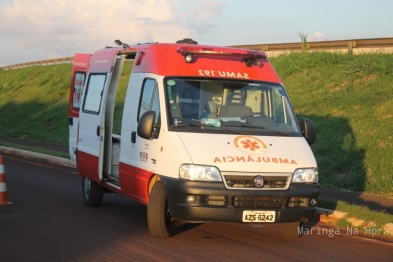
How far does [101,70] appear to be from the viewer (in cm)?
1112

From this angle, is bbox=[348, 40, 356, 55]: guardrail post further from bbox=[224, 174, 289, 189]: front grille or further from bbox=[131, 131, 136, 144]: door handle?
bbox=[224, 174, 289, 189]: front grille

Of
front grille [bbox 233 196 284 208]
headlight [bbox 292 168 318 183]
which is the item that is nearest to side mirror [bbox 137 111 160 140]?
front grille [bbox 233 196 284 208]

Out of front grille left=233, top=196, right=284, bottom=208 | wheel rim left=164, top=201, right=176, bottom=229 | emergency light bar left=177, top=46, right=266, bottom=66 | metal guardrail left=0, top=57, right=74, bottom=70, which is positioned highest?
metal guardrail left=0, top=57, right=74, bottom=70

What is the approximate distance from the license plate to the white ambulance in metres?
0.01

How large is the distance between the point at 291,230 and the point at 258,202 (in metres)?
1.12

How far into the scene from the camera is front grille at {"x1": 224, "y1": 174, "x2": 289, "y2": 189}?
25.8 ft

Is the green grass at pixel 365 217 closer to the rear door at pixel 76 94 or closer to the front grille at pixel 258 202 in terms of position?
the front grille at pixel 258 202

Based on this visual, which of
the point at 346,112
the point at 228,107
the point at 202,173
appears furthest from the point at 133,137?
the point at 346,112

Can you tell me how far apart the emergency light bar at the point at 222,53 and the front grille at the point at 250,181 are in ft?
Result: 6.32

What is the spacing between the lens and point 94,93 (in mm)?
11352

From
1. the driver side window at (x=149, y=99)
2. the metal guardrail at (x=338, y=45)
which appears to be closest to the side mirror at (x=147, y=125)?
the driver side window at (x=149, y=99)

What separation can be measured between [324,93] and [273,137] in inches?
560

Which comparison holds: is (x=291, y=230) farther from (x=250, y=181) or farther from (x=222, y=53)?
(x=222, y=53)

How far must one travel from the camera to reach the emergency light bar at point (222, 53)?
899 centimetres
